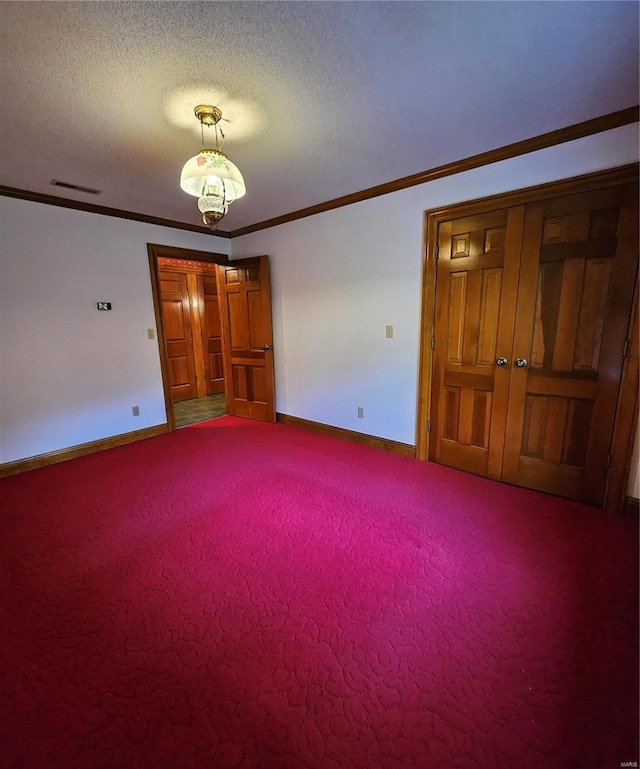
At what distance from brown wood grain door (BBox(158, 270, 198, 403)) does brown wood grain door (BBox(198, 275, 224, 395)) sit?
251mm

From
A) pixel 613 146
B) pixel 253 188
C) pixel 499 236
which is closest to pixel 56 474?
pixel 253 188

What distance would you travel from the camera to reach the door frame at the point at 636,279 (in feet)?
6.96

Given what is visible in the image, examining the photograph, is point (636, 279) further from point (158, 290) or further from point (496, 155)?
point (158, 290)

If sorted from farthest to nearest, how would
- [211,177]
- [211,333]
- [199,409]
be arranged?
1. [211,333]
2. [199,409]
3. [211,177]

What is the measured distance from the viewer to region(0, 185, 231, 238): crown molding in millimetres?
2877

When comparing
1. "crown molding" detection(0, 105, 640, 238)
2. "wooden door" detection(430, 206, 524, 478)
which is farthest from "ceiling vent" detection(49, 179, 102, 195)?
"wooden door" detection(430, 206, 524, 478)

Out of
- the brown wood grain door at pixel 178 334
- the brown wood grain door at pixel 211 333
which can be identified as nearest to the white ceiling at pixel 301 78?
the brown wood grain door at pixel 178 334

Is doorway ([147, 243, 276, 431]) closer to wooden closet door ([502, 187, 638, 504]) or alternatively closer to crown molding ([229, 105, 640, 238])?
crown molding ([229, 105, 640, 238])

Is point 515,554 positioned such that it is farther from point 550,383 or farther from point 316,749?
point 316,749

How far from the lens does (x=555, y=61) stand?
1.59m

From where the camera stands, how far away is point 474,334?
2715mm

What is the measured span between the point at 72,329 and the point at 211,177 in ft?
7.76

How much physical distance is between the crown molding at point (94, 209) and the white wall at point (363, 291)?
0.70 meters

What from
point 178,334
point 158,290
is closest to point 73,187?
point 158,290
